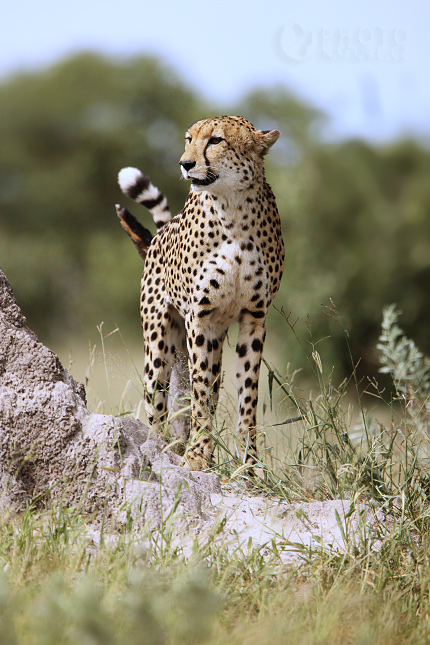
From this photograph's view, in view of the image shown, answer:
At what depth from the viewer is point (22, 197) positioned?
1939 centimetres

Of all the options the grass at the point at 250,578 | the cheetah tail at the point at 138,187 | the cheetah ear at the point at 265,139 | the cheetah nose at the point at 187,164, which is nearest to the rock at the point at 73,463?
the grass at the point at 250,578

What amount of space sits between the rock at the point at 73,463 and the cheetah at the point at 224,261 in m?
0.50

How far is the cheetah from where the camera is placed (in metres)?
2.97

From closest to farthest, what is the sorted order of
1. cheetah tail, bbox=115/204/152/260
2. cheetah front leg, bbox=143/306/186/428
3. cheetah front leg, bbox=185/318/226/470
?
cheetah front leg, bbox=185/318/226/470 → cheetah front leg, bbox=143/306/186/428 → cheetah tail, bbox=115/204/152/260

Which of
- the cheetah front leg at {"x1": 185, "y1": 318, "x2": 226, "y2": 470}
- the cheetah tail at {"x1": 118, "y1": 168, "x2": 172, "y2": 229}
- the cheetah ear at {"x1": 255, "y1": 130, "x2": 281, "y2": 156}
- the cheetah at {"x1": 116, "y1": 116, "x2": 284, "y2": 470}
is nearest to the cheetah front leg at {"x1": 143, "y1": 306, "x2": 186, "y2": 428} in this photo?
the cheetah at {"x1": 116, "y1": 116, "x2": 284, "y2": 470}

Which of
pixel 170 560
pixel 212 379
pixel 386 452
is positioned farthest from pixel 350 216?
pixel 170 560

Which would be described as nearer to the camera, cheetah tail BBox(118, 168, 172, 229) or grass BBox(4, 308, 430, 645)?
grass BBox(4, 308, 430, 645)

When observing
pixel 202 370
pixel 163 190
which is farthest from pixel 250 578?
pixel 163 190

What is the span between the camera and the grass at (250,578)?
160cm

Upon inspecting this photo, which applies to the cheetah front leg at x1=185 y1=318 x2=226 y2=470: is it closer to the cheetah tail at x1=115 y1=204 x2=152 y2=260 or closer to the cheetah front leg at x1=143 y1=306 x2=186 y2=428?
the cheetah front leg at x1=143 y1=306 x2=186 y2=428

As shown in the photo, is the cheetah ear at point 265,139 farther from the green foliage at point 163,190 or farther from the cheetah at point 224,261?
the green foliage at point 163,190

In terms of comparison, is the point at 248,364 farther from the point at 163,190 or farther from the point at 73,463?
the point at 163,190

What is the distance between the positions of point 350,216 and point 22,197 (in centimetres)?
1230

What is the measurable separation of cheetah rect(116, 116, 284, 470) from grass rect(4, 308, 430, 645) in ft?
1.45
